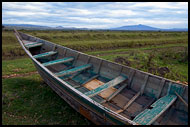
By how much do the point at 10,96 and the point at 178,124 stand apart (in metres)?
5.90

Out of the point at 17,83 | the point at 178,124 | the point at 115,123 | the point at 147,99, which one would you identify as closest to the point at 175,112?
the point at 178,124

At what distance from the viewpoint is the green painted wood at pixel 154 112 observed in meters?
2.95

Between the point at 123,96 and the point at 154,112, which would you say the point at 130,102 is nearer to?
the point at 123,96

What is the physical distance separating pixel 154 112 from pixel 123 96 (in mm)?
1396

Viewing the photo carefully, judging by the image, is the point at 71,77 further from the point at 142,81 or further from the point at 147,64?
the point at 147,64

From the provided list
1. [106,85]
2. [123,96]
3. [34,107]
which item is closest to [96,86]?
[106,85]

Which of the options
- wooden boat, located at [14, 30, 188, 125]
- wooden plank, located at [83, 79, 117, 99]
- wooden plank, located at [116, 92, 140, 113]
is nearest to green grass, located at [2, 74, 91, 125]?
wooden boat, located at [14, 30, 188, 125]

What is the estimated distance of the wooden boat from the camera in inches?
124

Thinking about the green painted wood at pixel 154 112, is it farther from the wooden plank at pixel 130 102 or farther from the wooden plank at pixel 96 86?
the wooden plank at pixel 96 86

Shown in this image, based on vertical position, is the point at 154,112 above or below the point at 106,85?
below

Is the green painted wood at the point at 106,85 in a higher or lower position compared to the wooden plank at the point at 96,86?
higher

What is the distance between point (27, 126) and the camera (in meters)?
4.27

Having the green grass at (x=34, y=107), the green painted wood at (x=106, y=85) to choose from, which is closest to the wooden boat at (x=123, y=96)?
the green painted wood at (x=106, y=85)

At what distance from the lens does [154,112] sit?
3.18m
